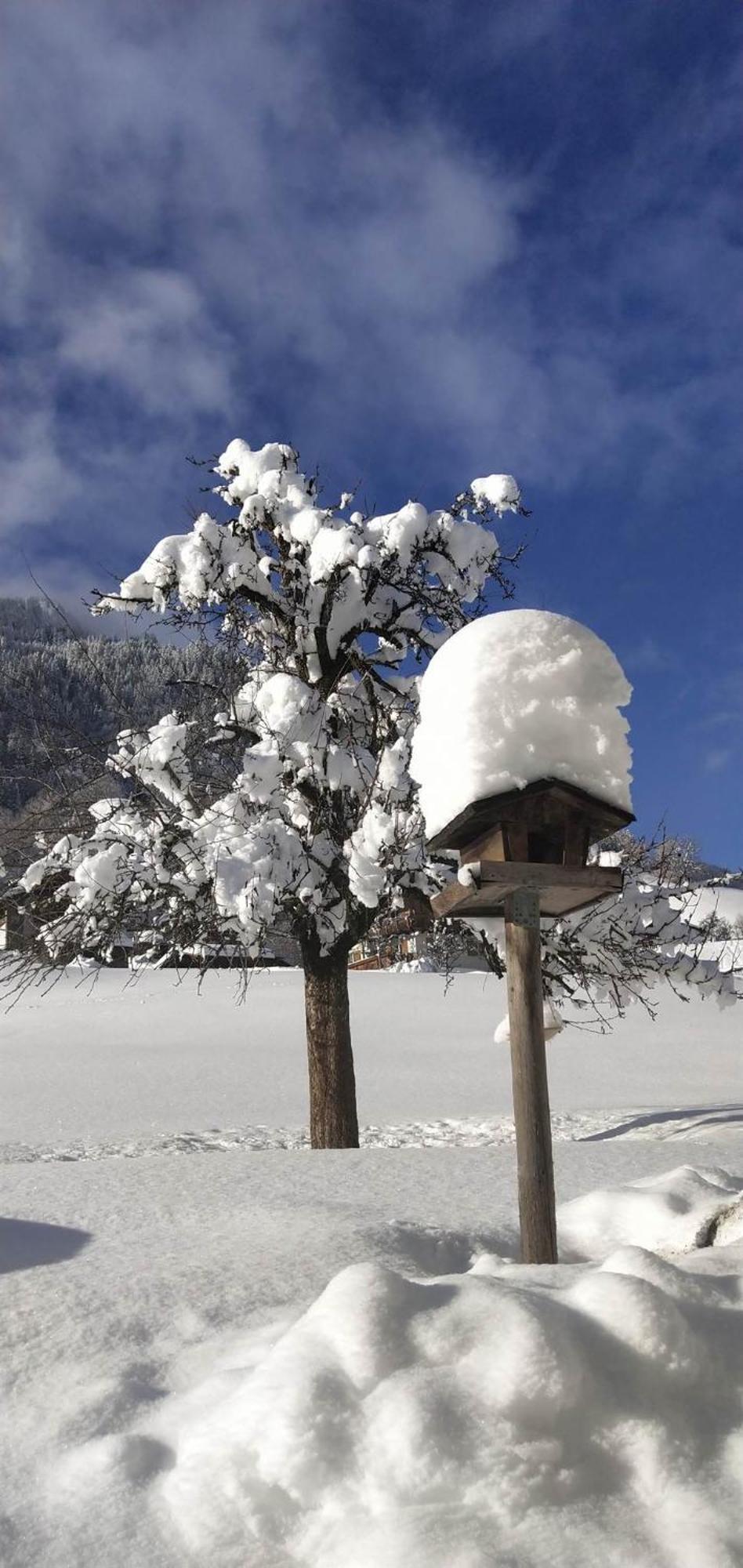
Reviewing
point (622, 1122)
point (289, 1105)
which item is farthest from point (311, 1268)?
point (289, 1105)

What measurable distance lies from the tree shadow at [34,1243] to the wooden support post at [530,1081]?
189cm

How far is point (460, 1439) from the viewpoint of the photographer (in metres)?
2.37

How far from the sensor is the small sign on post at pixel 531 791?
441cm

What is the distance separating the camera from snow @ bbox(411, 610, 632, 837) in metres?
4.41

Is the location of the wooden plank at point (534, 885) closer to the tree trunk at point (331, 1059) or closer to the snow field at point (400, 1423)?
the snow field at point (400, 1423)

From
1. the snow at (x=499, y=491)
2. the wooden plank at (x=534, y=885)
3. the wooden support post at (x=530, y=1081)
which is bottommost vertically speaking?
the wooden support post at (x=530, y=1081)

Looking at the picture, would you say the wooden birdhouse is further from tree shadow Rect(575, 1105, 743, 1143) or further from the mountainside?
tree shadow Rect(575, 1105, 743, 1143)

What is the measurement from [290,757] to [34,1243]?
4.67 meters

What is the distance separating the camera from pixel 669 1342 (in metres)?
2.62

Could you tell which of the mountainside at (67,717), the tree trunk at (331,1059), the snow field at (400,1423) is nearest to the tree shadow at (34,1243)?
the snow field at (400,1423)

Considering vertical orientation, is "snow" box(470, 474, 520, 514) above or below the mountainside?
above

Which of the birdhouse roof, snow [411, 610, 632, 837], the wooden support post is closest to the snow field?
the wooden support post

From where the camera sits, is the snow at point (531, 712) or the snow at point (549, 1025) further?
the snow at point (549, 1025)

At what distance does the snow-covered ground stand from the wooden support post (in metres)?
0.20
